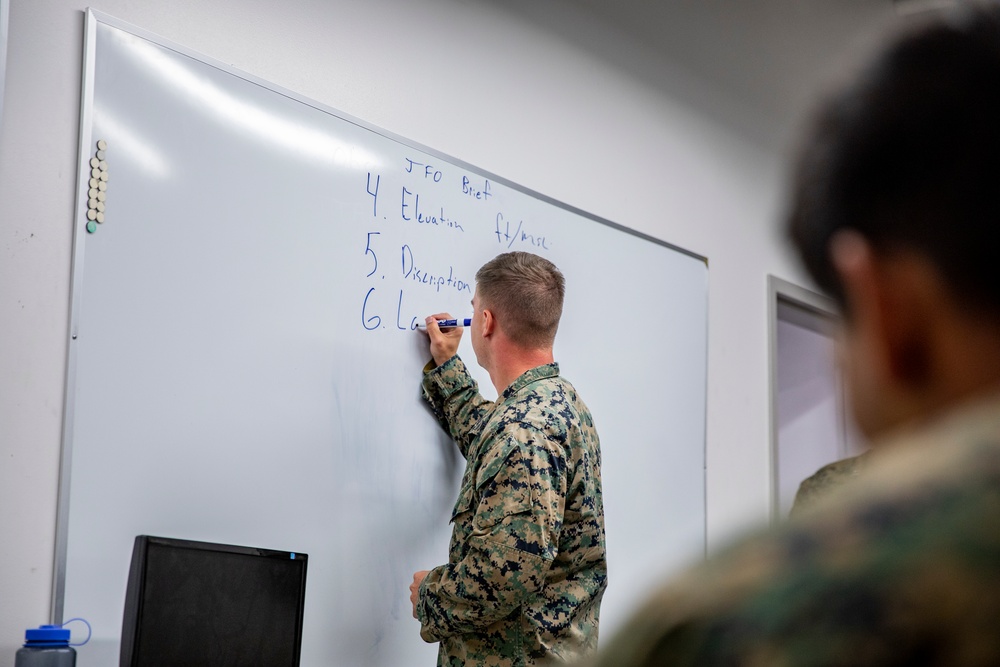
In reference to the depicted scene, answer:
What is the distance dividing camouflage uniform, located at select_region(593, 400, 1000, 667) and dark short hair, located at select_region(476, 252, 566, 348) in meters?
1.94

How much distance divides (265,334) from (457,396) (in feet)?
1.72

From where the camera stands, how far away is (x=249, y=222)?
2.03 metres


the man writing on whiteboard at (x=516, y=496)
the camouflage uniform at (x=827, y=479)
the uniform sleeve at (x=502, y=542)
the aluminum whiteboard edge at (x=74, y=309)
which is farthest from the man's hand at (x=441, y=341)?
the camouflage uniform at (x=827, y=479)

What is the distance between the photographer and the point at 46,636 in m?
1.50

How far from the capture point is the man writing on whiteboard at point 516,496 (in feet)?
6.30

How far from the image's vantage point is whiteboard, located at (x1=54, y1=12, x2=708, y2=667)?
1763 millimetres

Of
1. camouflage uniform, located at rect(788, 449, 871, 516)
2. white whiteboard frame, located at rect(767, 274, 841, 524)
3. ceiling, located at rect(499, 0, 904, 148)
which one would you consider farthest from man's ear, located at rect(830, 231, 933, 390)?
white whiteboard frame, located at rect(767, 274, 841, 524)

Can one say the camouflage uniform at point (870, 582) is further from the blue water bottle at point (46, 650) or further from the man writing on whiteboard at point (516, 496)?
the man writing on whiteboard at point (516, 496)

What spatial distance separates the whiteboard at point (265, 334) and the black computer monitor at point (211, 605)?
0.45 feet

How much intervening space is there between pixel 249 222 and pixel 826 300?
1.73 m

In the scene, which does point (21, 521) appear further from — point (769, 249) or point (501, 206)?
point (769, 249)

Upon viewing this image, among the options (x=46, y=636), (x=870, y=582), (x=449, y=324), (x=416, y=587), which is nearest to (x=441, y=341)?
(x=449, y=324)

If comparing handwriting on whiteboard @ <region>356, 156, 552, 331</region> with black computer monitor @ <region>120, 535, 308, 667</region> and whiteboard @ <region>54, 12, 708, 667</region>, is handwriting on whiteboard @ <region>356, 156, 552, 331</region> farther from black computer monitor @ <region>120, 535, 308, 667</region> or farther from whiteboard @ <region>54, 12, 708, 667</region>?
black computer monitor @ <region>120, 535, 308, 667</region>

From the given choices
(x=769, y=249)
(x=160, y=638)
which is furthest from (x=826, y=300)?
(x=769, y=249)
